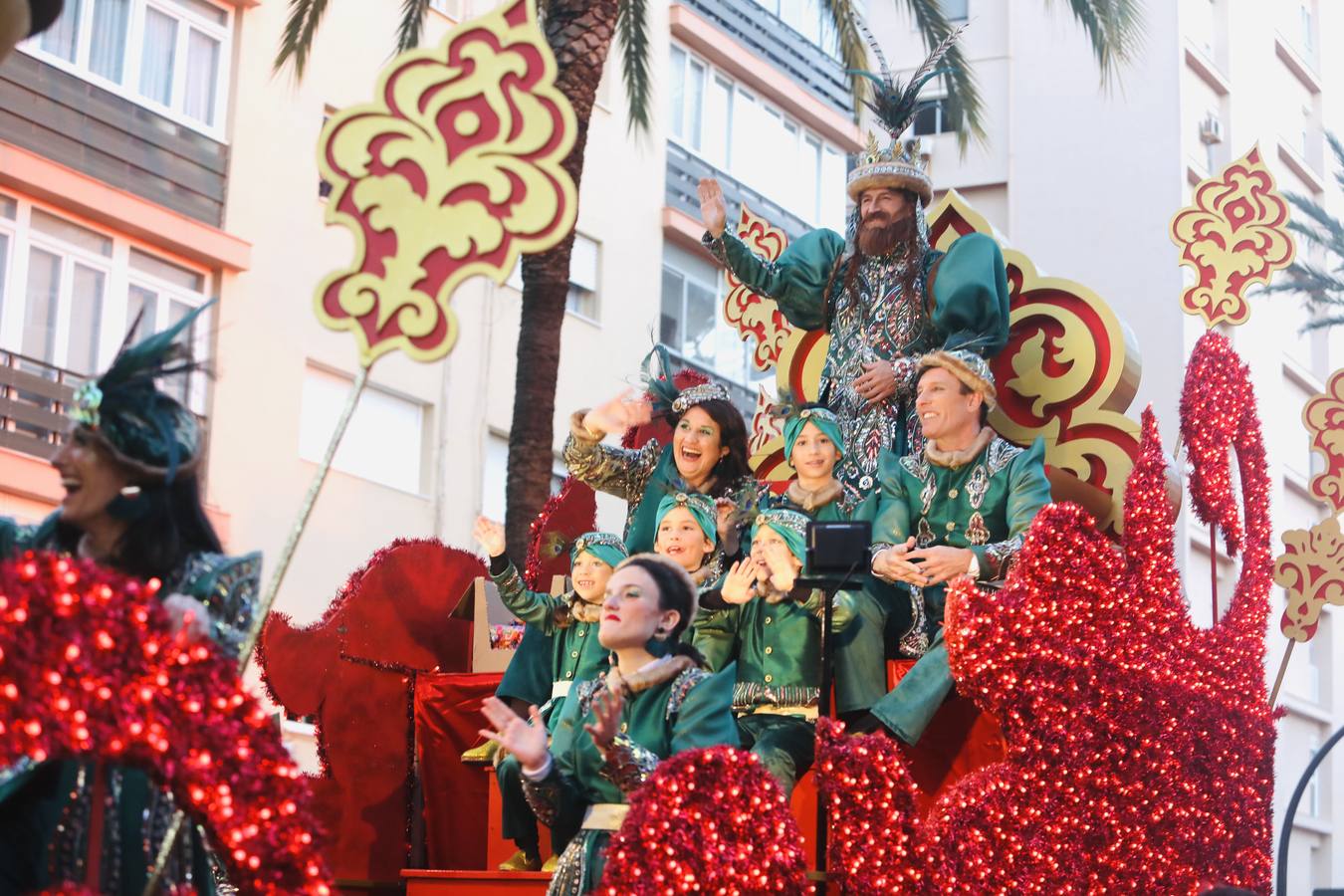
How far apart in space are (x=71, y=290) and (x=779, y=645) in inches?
421

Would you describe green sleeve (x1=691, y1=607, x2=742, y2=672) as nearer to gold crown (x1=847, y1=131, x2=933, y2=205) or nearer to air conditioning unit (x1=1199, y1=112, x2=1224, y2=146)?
gold crown (x1=847, y1=131, x2=933, y2=205)

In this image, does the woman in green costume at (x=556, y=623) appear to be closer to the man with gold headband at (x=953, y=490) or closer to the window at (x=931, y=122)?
the man with gold headband at (x=953, y=490)

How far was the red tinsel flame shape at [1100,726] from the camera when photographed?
6.22 metres

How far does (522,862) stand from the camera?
735cm

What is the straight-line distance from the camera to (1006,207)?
29.8 metres

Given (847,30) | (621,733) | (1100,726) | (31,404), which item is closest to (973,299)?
(1100,726)

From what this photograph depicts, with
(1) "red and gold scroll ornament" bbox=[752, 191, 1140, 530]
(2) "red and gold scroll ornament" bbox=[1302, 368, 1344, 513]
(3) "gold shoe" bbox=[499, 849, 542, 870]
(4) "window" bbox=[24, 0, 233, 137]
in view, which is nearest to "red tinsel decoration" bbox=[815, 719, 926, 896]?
(3) "gold shoe" bbox=[499, 849, 542, 870]

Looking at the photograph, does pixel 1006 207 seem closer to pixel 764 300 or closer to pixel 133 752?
pixel 764 300

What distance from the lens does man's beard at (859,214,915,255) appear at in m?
8.49

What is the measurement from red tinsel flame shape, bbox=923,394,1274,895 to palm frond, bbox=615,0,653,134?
7150mm

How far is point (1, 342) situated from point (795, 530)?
10.4 metres

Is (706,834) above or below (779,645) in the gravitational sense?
below

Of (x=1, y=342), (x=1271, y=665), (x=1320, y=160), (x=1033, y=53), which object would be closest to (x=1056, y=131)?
(x=1033, y=53)

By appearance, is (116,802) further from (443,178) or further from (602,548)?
(602,548)
